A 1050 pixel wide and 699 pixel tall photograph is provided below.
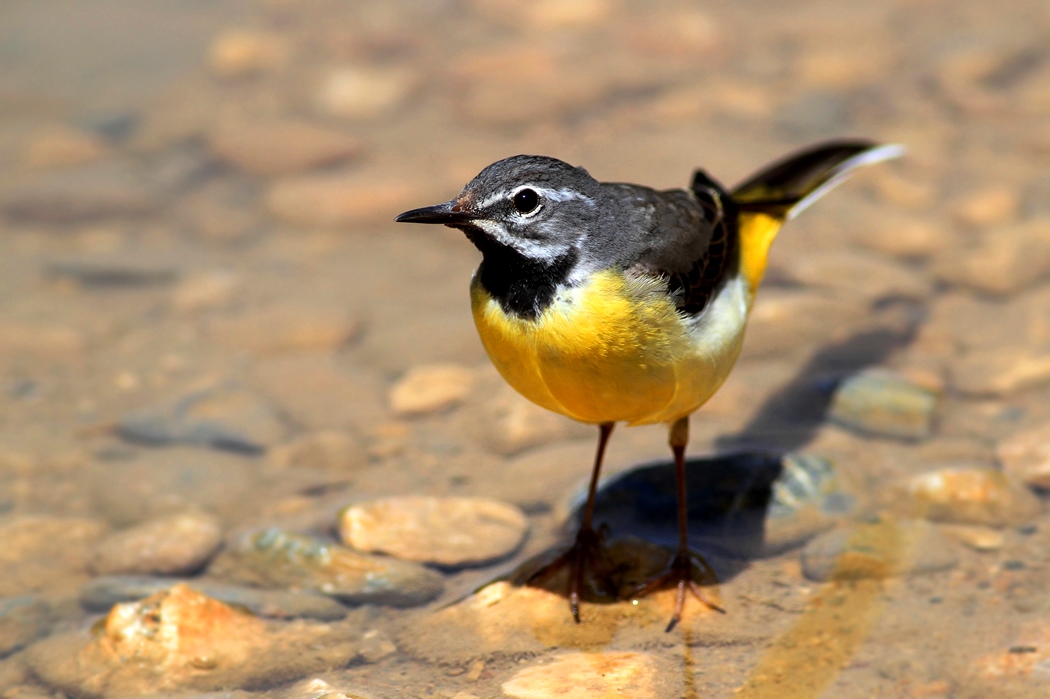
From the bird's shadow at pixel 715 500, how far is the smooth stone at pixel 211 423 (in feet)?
7.91

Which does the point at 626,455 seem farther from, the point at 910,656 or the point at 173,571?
the point at 173,571

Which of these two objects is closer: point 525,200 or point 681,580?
point 525,200

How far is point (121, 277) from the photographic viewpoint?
957 centimetres

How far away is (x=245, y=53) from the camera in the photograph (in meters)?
12.8

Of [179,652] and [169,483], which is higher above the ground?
[169,483]

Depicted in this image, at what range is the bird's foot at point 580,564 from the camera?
6062 mm

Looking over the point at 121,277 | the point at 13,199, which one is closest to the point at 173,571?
the point at 121,277

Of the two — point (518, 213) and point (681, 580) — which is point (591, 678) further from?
point (518, 213)

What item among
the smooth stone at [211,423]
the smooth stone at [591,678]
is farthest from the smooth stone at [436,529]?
the smooth stone at [211,423]

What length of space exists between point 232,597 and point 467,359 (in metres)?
A: 2.91

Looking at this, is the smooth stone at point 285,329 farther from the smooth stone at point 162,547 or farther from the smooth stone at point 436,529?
the smooth stone at point 436,529

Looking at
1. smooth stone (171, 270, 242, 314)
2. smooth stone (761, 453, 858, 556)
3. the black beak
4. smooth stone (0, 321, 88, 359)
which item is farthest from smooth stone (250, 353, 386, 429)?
the black beak

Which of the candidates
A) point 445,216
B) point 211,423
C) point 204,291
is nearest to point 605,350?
point 445,216

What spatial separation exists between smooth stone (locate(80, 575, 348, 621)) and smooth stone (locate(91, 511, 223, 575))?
5.5 inches
